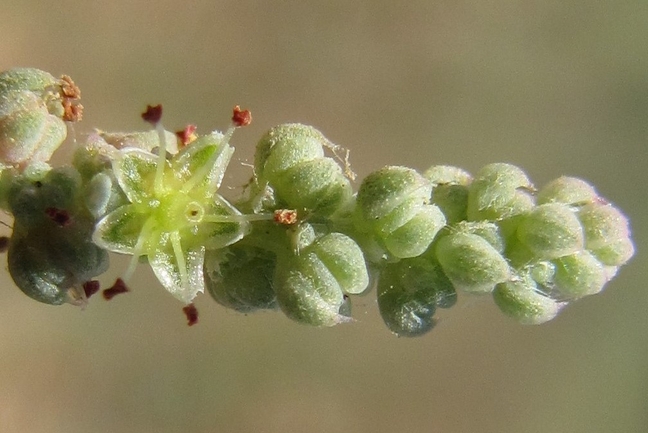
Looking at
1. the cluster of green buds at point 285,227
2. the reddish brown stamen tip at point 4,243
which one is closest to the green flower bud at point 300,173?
the cluster of green buds at point 285,227

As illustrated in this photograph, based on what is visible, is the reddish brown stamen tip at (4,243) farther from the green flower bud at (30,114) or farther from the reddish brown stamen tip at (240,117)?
the reddish brown stamen tip at (240,117)

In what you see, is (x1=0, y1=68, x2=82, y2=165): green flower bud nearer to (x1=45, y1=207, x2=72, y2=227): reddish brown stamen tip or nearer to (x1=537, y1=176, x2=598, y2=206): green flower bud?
(x1=45, y1=207, x2=72, y2=227): reddish brown stamen tip

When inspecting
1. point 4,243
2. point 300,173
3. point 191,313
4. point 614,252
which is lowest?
point 191,313

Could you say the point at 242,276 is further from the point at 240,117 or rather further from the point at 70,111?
the point at 70,111

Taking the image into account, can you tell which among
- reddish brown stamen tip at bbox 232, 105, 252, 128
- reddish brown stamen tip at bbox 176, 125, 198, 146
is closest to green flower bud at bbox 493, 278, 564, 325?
reddish brown stamen tip at bbox 232, 105, 252, 128

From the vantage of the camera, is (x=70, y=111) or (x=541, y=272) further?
(x=70, y=111)

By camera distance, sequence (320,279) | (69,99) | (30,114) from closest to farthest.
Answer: (320,279)
(30,114)
(69,99)

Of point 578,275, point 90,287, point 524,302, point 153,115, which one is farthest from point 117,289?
point 578,275
